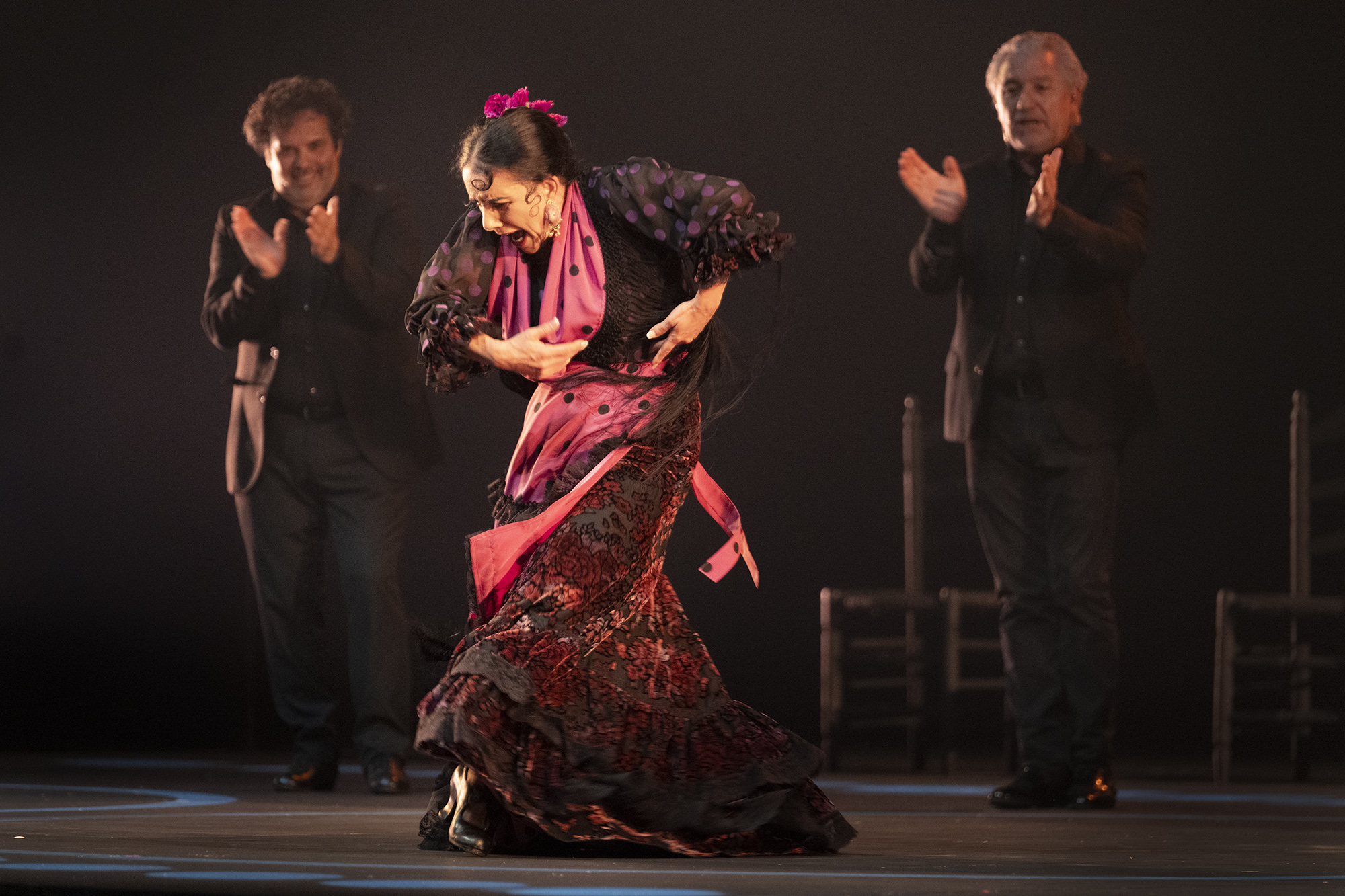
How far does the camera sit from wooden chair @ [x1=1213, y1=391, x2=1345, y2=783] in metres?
3.93

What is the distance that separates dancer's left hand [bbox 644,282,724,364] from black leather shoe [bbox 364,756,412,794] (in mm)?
1578

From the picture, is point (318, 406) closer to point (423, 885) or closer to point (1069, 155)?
point (1069, 155)

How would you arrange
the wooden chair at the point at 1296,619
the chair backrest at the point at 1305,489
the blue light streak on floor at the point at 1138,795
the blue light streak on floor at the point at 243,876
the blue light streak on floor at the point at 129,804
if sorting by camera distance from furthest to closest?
1. the chair backrest at the point at 1305,489
2. the wooden chair at the point at 1296,619
3. the blue light streak on floor at the point at 1138,795
4. the blue light streak on floor at the point at 129,804
5. the blue light streak on floor at the point at 243,876

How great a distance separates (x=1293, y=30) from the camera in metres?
4.30

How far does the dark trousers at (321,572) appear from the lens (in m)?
3.66

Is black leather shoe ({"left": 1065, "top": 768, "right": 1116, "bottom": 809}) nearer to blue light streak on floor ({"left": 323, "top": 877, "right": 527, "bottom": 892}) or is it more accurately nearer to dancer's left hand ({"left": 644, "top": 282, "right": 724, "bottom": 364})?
dancer's left hand ({"left": 644, "top": 282, "right": 724, "bottom": 364})

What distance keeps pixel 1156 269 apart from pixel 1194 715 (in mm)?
1159

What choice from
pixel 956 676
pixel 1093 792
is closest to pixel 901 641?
pixel 956 676

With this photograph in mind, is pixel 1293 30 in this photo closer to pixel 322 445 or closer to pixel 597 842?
pixel 322 445

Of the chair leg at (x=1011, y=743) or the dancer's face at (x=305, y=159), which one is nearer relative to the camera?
the dancer's face at (x=305, y=159)

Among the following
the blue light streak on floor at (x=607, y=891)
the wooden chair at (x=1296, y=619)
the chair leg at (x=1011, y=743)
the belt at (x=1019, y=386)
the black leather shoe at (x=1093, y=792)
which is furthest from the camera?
the chair leg at (x=1011, y=743)

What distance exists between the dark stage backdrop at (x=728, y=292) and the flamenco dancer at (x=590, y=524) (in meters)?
1.86

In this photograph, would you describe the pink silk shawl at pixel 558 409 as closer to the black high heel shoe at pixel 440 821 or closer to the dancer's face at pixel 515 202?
the dancer's face at pixel 515 202

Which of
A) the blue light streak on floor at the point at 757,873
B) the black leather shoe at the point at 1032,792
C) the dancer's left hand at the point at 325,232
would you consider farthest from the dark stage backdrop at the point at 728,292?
the blue light streak on floor at the point at 757,873
